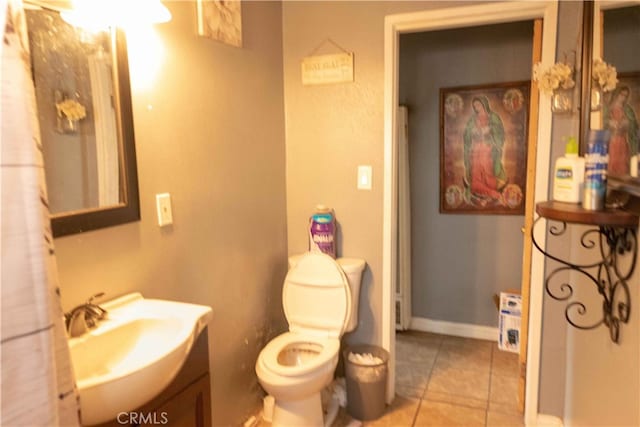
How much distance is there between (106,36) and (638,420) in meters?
1.90

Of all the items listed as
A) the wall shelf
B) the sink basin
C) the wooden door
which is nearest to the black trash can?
the wooden door

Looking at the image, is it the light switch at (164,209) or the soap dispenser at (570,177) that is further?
the light switch at (164,209)

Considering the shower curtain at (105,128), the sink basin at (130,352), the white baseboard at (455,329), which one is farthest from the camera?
the white baseboard at (455,329)

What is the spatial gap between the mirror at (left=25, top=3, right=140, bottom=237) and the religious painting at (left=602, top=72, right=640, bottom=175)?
5.00 feet

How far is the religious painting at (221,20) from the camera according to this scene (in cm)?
172

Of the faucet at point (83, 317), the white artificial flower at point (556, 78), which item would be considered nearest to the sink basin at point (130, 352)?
the faucet at point (83, 317)

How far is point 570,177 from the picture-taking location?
1404 millimetres

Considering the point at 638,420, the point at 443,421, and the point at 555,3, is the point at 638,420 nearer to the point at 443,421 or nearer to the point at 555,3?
the point at 443,421

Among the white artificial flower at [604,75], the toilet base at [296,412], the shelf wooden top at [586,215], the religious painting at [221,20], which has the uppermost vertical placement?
the religious painting at [221,20]

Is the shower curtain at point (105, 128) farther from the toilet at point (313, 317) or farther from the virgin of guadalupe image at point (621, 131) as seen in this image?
the virgin of guadalupe image at point (621, 131)

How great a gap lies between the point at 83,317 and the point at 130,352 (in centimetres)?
17

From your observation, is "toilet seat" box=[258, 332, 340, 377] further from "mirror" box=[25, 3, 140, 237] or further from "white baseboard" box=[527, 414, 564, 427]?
"white baseboard" box=[527, 414, 564, 427]

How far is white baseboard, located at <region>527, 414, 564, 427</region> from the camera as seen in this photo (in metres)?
2.14

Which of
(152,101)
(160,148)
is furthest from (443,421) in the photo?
(152,101)
